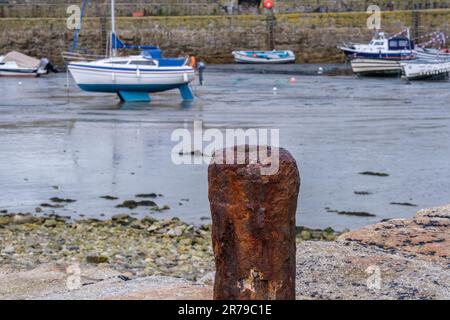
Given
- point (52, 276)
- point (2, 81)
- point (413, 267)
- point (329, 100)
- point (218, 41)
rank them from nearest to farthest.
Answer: point (413, 267) < point (52, 276) < point (329, 100) < point (2, 81) < point (218, 41)

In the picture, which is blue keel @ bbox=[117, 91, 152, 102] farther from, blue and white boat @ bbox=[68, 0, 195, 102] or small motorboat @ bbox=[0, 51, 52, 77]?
small motorboat @ bbox=[0, 51, 52, 77]

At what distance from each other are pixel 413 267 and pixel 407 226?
148 centimetres

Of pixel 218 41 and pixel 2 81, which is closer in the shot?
pixel 2 81

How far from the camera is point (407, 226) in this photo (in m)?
8.19

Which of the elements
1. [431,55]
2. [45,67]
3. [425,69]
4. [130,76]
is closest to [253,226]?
[130,76]

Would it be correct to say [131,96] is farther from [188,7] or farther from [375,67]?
[188,7]

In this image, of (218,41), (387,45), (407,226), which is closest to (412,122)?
(407,226)

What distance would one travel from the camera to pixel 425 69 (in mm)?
45688

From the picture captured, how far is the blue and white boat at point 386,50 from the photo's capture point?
5262cm

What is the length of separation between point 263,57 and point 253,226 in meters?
58.3

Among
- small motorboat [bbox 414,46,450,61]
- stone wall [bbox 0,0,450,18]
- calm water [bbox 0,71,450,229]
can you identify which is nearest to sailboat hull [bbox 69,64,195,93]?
calm water [bbox 0,71,450,229]

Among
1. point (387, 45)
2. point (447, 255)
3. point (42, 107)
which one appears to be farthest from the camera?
point (387, 45)

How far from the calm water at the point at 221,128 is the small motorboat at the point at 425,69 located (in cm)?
648
